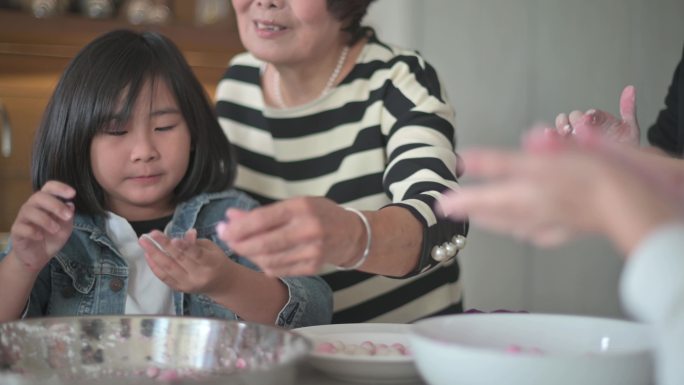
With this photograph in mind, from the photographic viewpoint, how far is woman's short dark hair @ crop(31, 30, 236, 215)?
1.43 metres

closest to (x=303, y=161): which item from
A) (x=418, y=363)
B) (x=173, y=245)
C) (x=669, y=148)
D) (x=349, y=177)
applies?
(x=349, y=177)

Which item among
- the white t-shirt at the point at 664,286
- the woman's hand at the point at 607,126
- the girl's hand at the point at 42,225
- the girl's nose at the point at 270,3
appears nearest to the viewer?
the white t-shirt at the point at 664,286

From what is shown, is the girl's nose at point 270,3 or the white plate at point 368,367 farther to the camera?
→ the girl's nose at point 270,3

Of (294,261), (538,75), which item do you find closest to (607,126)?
(294,261)

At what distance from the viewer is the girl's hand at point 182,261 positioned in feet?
3.67

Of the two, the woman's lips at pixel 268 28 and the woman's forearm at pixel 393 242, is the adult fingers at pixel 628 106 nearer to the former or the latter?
the woman's forearm at pixel 393 242

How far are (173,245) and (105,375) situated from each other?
24cm

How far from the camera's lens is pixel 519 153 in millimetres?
593

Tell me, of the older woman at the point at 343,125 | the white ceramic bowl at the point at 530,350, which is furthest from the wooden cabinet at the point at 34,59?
the white ceramic bowl at the point at 530,350

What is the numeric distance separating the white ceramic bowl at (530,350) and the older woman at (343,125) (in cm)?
34

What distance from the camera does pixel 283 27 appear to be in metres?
1.46

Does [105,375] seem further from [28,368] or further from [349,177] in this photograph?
[349,177]

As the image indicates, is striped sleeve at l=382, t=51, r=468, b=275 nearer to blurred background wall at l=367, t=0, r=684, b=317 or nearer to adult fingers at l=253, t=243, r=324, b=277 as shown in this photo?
adult fingers at l=253, t=243, r=324, b=277

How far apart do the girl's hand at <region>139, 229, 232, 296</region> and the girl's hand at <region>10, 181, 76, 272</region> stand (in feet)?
0.46
